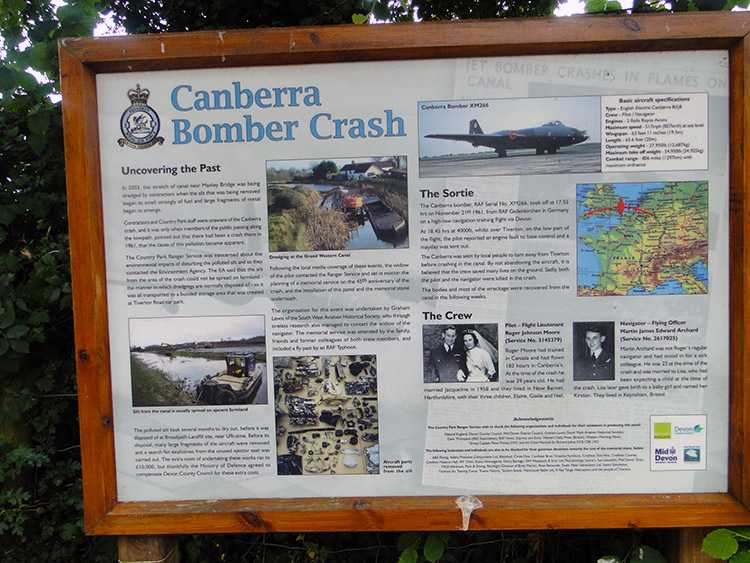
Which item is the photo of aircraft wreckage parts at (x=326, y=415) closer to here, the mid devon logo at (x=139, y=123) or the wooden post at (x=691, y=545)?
the mid devon logo at (x=139, y=123)

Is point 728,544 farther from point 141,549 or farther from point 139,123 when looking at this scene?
point 139,123

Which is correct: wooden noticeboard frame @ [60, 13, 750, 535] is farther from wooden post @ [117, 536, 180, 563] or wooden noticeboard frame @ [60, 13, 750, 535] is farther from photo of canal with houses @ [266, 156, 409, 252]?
photo of canal with houses @ [266, 156, 409, 252]

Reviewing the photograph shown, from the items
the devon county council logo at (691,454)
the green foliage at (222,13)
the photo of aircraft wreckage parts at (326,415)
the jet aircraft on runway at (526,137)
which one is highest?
the green foliage at (222,13)

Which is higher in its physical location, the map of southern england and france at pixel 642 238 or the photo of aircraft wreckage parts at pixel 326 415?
the map of southern england and france at pixel 642 238

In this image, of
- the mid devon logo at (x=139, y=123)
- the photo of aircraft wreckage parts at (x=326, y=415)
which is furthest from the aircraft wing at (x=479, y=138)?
the mid devon logo at (x=139, y=123)

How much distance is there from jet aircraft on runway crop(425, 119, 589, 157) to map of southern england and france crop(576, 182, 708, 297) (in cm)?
17

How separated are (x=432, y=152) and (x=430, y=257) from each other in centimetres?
36

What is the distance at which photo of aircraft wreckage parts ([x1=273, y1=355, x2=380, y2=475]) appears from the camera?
177cm

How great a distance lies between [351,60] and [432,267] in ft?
2.53

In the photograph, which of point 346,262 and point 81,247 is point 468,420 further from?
point 81,247

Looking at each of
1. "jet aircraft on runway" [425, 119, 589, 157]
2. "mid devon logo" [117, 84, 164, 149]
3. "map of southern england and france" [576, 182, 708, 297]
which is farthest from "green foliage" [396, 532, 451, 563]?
"mid devon logo" [117, 84, 164, 149]

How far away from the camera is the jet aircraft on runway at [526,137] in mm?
1711

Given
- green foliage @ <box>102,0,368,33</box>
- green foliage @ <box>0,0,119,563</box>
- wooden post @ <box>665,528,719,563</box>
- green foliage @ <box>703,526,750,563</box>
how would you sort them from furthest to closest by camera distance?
green foliage @ <box>102,0,368,33</box>
green foliage @ <box>0,0,119,563</box>
wooden post @ <box>665,528,719,563</box>
green foliage @ <box>703,526,750,563</box>

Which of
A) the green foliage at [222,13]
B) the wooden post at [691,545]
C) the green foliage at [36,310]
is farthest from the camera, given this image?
the green foliage at [222,13]
